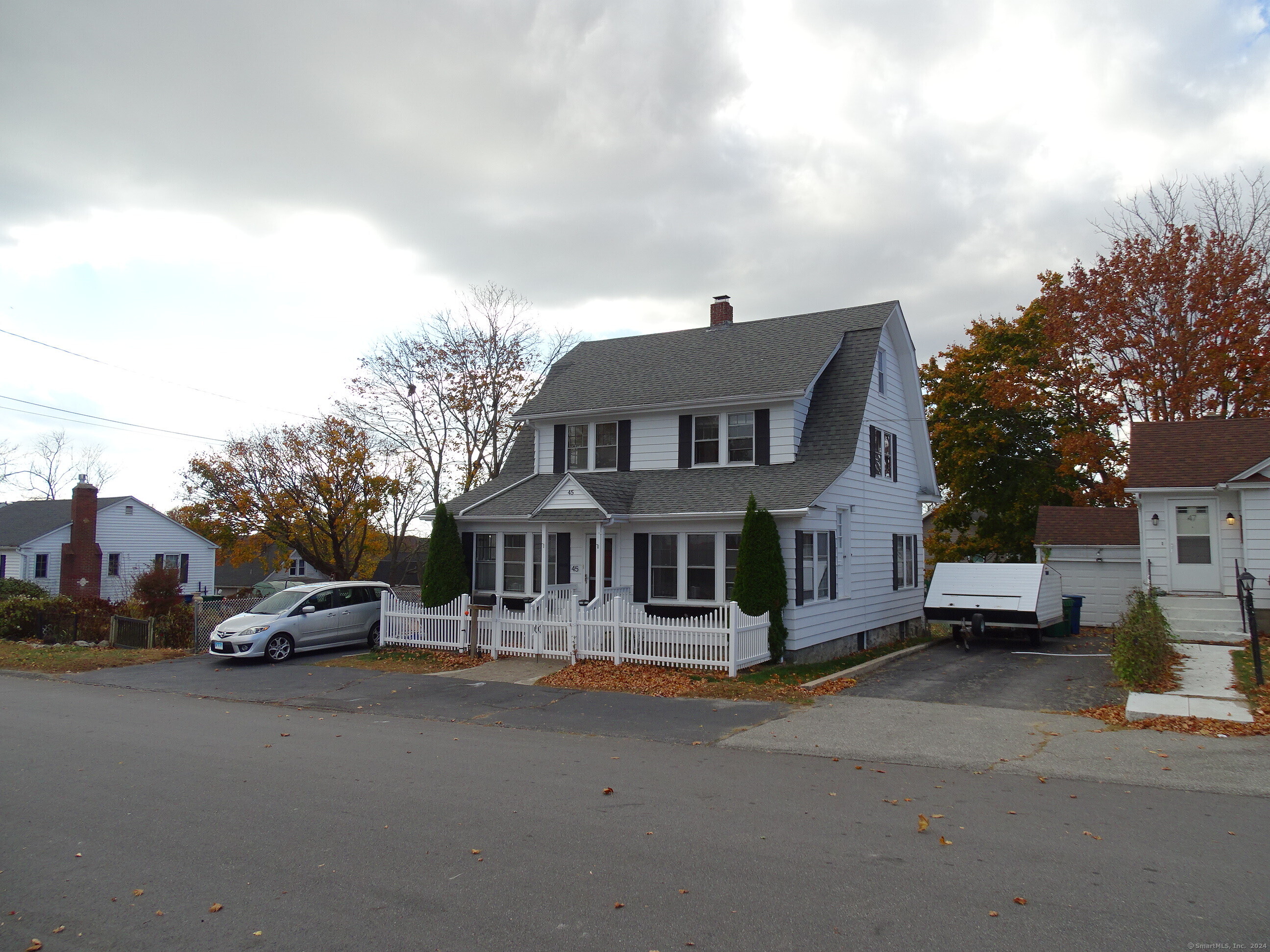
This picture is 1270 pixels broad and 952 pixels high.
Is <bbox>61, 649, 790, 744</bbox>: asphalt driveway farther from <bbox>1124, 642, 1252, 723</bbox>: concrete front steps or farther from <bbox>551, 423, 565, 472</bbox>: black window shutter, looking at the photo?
<bbox>551, 423, 565, 472</bbox>: black window shutter

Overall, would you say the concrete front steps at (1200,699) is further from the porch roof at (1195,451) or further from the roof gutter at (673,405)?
the roof gutter at (673,405)

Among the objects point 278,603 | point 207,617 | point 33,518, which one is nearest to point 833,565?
point 278,603

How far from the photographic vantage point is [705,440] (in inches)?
792

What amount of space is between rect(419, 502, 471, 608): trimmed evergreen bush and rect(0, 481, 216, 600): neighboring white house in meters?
26.2

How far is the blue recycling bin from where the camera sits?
23.3 m

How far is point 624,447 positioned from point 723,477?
315 centimetres

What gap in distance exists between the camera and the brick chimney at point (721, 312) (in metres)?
24.8

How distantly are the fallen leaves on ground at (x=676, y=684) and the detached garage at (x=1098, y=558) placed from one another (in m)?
14.3

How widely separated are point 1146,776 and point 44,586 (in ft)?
164

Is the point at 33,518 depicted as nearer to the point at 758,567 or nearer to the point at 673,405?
the point at 673,405

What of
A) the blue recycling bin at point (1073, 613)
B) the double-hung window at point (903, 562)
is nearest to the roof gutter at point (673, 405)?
the double-hung window at point (903, 562)

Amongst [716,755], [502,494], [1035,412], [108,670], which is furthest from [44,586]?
[1035,412]

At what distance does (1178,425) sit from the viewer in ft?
74.2

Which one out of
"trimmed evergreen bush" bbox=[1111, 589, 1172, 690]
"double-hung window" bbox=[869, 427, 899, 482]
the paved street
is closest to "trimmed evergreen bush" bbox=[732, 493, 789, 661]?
"trimmed evergreen bush" bbox=[1111, 589, 1172, 690]
